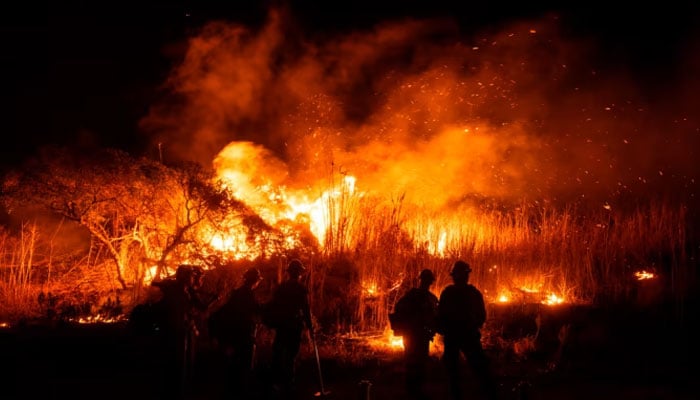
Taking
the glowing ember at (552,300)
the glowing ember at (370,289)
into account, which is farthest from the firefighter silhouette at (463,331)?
the glowing ember at (552,300)

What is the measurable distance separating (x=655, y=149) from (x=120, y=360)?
58.6 feet

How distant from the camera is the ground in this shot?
703 cm

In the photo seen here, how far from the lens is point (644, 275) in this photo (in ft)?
36.5

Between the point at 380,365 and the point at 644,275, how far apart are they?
652cm

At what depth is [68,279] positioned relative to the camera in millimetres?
11898

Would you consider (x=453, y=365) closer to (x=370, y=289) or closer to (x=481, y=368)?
(x=481, y=368)

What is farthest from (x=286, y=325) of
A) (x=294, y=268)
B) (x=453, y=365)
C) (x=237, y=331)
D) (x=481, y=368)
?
(x=481, y=368)

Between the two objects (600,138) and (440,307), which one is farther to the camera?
(600,138)

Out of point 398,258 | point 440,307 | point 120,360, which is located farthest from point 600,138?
point 120,360

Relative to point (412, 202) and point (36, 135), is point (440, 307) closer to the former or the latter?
point (412, 202)

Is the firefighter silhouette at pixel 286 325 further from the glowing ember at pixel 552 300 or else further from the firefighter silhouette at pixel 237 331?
the glowing ember at pixel 552 300

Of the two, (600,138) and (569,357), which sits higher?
(600,138)

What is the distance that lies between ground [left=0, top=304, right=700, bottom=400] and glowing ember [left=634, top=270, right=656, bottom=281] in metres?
1.40

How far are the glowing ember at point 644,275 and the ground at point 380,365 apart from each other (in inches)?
55.2
